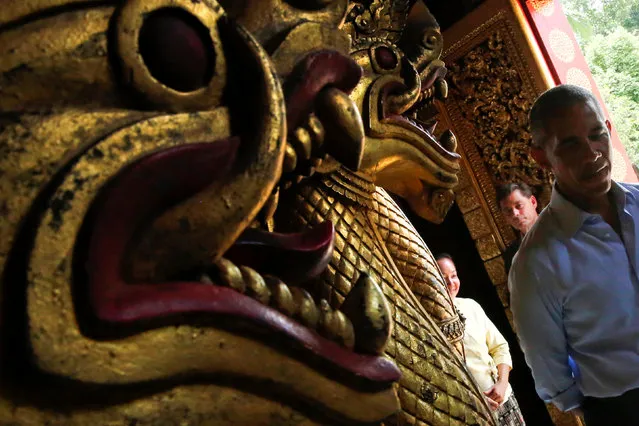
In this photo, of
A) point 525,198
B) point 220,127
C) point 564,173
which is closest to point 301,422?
point 220,127

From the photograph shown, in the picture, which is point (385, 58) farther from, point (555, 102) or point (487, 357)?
point (487, 357)

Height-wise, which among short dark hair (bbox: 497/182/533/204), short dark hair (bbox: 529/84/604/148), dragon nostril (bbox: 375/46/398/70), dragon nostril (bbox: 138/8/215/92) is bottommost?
short dark hair (bbox: 497/182/533/204)

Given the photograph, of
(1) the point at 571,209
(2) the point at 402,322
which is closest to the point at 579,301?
(1) the point at 571,209

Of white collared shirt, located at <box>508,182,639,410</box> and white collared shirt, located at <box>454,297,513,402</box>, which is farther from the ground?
white collared shirt, located at <box>508,182,639,410</box>

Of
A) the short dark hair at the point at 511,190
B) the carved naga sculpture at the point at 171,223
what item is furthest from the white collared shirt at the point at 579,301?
the short dark hair at the point at 511,190

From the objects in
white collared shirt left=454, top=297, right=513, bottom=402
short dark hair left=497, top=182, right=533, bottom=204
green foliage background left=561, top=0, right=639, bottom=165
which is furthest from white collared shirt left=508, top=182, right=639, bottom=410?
green foliage background left=561, top=0, right=639, bottom=165

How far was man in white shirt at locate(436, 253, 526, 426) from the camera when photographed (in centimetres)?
176

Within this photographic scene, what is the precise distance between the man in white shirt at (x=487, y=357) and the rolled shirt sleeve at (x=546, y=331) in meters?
0.52

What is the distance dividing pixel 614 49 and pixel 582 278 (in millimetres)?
3721

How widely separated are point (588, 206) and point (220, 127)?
3.43 ft

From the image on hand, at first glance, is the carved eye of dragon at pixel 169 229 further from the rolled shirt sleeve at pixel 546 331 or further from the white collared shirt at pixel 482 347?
the white collared shirt at pixel 482 347

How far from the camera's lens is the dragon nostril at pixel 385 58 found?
0.53m

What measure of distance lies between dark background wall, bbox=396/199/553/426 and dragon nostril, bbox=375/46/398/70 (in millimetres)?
1985

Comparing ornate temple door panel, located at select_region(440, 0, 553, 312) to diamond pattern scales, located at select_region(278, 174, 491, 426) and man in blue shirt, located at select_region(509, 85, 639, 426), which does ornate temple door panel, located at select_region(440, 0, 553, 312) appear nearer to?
man in blue shirt, located at select_region(509, 85, 639, 426)
